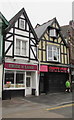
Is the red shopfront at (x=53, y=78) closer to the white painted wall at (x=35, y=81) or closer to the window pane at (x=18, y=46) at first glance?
the white painted wall at (x=35, y=81)

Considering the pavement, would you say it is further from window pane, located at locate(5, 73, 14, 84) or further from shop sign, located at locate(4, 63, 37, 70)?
shop sign, located at locate(4, 63, 37, 70)

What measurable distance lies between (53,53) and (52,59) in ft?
2.83

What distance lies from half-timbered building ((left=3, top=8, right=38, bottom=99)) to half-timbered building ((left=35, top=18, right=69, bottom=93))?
1.08 m

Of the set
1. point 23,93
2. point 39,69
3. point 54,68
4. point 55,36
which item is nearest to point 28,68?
point 39,69

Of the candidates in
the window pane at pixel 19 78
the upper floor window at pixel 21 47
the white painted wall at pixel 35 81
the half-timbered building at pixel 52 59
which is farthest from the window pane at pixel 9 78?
the half-timbered building at pixel 52 59

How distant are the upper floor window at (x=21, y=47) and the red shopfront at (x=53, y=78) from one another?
2999 mm

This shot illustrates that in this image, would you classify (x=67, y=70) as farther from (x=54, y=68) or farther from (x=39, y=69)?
(x=39, y=69)

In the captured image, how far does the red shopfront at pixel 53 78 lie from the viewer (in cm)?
1798

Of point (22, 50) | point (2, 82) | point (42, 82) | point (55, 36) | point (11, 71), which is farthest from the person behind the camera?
point (55, 36)

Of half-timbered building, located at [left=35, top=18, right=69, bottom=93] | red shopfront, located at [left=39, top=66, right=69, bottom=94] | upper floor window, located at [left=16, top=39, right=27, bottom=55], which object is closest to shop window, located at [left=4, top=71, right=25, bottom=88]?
upper floor window, located at [left=16, top=39, right=27, bottom=55]

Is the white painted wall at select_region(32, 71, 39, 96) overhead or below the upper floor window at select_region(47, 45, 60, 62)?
below

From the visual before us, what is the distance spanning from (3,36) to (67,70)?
10.2 metres

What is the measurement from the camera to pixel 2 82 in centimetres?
1405

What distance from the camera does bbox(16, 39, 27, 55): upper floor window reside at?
16078 mm
